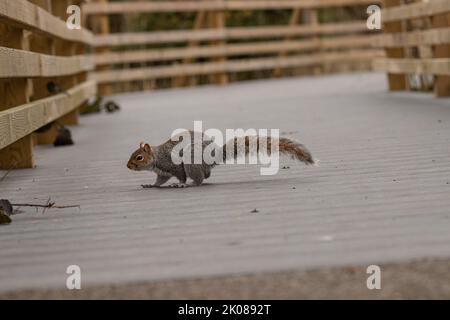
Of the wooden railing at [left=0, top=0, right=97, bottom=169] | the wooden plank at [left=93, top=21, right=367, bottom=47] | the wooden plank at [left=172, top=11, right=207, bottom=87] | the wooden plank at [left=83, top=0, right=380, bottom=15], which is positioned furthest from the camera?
the wooden plank at [left=172, top=11, right=207, bottom=87]

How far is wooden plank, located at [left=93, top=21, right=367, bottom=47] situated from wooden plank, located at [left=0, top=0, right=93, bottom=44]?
664 centimetres

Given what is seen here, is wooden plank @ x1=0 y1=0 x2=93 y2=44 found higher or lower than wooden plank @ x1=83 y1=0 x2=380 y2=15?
lower

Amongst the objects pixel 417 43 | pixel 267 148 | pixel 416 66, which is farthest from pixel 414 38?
pixel 267 148

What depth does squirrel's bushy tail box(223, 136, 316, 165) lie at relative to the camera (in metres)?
4.76

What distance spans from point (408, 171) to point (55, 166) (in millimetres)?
2468

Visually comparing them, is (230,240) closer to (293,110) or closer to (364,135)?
(364,135)

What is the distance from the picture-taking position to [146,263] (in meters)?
3.07

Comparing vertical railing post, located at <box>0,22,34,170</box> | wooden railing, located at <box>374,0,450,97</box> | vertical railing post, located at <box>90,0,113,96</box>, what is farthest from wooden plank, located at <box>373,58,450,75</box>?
vertical railing post, located at <box>90,0,113,96</box>

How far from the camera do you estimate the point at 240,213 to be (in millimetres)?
3939

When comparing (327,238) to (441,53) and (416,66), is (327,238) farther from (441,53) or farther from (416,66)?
(416,66)

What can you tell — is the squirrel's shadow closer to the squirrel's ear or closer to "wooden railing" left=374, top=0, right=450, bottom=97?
the squirrel's ear

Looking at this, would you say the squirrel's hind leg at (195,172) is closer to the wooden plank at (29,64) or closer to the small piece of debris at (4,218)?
the wooden plank at (29,64)

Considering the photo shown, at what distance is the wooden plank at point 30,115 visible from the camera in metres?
4.98

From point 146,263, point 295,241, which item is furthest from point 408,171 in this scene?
point 146,263
